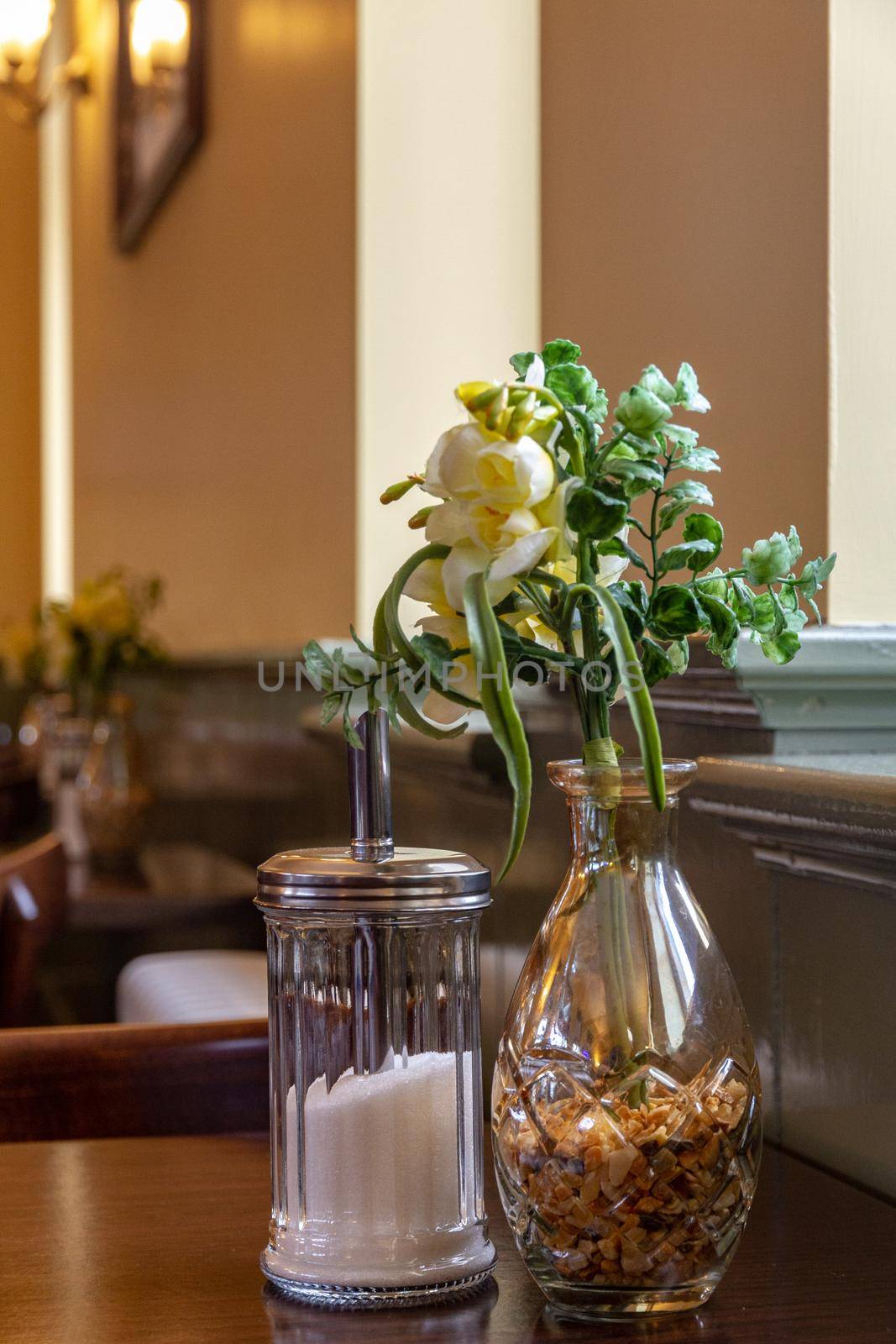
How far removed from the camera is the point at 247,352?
251 cm

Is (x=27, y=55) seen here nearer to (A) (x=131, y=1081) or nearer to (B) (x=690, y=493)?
(A) (x=131, y=1081)

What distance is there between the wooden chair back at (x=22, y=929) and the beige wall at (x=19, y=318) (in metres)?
4.68

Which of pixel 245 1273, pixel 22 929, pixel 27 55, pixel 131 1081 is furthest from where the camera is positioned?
pixel 27 55

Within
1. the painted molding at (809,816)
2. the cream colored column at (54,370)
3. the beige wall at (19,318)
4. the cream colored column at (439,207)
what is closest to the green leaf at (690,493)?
the painted molding at (809,816)

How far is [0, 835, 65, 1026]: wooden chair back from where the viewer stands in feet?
5.37

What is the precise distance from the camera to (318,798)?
2354 millimetres

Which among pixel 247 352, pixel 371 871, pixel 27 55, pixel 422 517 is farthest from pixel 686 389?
pixel 27 55

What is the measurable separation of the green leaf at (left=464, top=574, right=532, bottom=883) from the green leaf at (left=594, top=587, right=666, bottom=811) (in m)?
0.04

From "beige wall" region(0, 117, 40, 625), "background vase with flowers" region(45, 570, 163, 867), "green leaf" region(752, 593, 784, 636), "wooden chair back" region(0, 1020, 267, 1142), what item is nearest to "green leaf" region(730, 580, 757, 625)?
"green leaf" region(752, 593, 784, 636)

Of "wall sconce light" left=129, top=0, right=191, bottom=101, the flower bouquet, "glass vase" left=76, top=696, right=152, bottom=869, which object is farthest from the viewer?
the flower bouquet

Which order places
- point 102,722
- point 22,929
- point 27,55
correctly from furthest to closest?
point 27,55 < point 102,722 < point 22,929

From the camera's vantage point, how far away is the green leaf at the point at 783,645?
0.64m

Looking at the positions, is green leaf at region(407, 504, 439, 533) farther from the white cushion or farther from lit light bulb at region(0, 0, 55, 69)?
lit light bulb at region(0, 0, 55, 69)

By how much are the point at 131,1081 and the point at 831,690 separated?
0.54m
